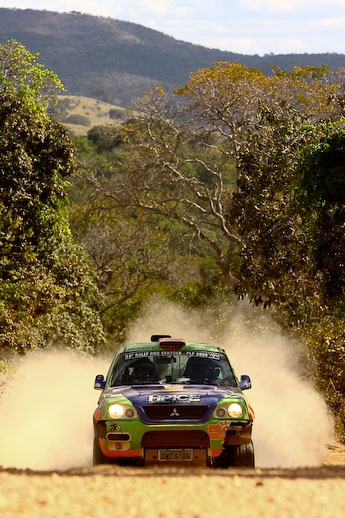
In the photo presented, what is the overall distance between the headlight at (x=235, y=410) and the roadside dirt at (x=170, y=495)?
1.75m

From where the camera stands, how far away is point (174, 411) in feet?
26.1

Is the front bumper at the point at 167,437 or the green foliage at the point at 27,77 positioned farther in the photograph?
the green foliage at the point at 27,77

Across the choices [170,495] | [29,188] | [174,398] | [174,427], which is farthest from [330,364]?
[170,495]

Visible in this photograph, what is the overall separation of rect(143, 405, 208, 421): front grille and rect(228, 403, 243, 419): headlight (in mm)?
238

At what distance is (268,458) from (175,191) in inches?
764

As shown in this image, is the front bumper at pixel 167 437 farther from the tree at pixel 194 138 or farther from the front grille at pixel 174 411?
the tree at pixel 194 138

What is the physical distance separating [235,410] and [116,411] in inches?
46.2

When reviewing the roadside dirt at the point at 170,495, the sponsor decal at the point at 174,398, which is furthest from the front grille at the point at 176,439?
the roadside dirt at the point at 170,495

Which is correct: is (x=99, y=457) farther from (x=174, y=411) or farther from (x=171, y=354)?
(x=171, y=354)

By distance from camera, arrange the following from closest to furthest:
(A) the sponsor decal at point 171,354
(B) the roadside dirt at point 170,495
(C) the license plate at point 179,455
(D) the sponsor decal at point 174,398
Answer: (B) the roadside dirt at point 170,495 < (C) the license plate at point 179,455 < (D) the sponsor decal at point 174,398 < (A) the sponsor decal at point 171,354

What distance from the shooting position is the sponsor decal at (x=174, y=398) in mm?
8000

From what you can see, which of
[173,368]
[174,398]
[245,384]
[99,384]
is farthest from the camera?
[173,368]

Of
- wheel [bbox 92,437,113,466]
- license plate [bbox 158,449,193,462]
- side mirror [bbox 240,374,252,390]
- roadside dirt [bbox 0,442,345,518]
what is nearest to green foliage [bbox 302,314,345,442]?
side mirror [bbox 240,374,252,390]

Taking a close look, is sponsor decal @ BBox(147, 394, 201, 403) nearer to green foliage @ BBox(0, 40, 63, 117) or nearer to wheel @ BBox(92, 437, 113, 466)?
wheel @ BBox(92, 437, 113, 466)
